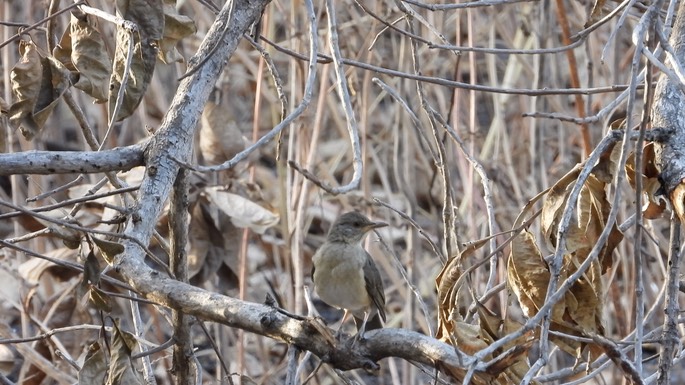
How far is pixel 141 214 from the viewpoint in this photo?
196cm

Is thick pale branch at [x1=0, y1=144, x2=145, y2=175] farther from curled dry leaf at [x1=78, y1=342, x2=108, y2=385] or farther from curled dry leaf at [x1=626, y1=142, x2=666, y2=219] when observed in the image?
curled dry leaf at [x1=626, y1=142, x2=666, y2=219]

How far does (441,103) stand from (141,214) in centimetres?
320

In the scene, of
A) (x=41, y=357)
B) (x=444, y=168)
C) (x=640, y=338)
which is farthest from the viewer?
(x=41, y=357)

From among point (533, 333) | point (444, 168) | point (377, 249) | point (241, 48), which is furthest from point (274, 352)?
point (533, 333)

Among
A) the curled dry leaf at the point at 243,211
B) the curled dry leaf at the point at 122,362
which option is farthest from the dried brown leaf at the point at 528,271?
the curled dry leaf at the point at 243,211

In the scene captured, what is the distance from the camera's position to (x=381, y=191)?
7035 mm

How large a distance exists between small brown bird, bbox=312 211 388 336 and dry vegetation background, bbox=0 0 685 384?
189 mm

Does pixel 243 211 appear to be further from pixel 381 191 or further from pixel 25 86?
pixel 381 191

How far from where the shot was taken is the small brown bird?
3707mm

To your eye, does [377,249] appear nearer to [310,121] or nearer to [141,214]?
[310,121]

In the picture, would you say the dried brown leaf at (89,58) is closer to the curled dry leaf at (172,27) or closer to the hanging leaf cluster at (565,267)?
the curled dry leaf at (172,27)

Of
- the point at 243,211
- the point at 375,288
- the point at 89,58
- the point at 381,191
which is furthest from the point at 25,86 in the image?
the point at 381,191

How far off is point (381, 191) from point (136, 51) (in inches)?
196

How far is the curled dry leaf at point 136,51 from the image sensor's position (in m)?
2.08
